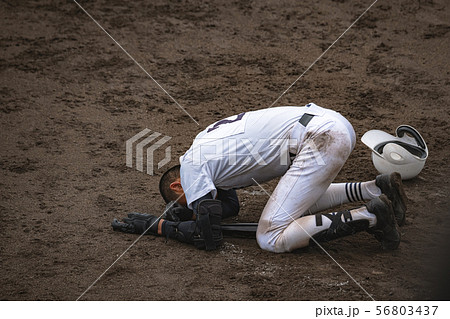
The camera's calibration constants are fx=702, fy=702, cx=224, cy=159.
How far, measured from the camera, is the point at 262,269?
4.02m

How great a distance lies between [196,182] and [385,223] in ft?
3.69

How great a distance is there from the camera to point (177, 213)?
4.49 meters

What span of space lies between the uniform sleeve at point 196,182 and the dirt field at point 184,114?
0.36 metres

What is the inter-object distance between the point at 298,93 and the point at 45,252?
9.81 feet

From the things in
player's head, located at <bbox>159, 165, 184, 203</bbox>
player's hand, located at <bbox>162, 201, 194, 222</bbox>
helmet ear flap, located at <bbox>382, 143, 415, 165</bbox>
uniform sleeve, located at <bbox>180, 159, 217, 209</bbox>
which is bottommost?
player's hand, located at <bbox>162, 201, 194, 222</bbox>

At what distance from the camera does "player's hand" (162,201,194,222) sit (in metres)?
4.48

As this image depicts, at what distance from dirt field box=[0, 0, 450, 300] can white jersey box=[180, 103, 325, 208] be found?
42 centimetres

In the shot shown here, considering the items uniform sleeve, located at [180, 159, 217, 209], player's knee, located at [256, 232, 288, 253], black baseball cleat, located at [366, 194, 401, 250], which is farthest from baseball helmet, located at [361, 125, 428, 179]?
uniform sleeve, located at [180, 159, 217, 209]

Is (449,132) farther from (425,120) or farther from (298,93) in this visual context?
(298,93)

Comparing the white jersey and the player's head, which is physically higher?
the white jersey

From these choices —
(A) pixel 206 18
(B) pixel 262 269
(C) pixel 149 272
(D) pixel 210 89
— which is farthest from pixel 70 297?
(A) pixel 206 18

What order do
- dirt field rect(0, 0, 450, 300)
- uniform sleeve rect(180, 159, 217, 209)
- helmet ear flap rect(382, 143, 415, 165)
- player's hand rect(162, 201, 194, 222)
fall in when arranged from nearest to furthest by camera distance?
1. dirt field rect(0, 0, 450, 300)
2. uniform sleeve rect(180, 159, 217, 209)
3. player's hand rect(162, 201, 194, 222)
4. helmet ear flap rect(382, 143, 415, 165)

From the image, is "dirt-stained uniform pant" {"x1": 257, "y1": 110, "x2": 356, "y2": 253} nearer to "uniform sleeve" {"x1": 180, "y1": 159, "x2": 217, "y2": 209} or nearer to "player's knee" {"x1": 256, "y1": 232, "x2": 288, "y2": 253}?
"player's knee" {"x1": 256, "y1": 232, "x2": 288, "y2": 253}

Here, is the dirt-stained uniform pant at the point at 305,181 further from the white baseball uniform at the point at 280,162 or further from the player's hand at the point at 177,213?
the player's hand at the point at 177,213
